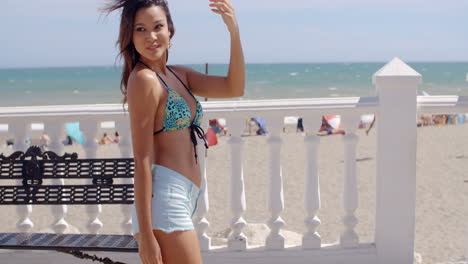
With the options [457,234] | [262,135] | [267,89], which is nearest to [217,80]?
[457,234]

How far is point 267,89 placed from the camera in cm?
4938

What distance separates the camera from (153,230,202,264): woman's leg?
2.28 m

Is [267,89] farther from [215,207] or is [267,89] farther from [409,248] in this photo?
[409,248]

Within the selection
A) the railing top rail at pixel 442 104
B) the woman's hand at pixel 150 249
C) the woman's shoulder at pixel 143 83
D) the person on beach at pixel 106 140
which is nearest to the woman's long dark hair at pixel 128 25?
the woman's shoulder at pixel 143 83

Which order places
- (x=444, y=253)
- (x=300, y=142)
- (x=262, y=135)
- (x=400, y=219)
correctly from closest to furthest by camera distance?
1. (x=400, y=219)
2. (x=444, y=253)
3. (x=300, y=142)
4. (x=262, y=135)

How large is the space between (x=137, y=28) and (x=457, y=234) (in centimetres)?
525

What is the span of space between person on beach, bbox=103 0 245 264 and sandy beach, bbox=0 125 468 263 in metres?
3.09

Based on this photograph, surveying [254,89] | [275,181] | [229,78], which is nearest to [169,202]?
[229,78]

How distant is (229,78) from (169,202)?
70 centimetres

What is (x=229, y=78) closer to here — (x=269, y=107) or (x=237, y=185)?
(x=269, y=107)

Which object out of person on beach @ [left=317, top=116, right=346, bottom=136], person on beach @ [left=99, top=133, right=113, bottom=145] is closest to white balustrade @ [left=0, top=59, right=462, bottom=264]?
person on beach @ [left=99, top=133, right=113, bottom=145]

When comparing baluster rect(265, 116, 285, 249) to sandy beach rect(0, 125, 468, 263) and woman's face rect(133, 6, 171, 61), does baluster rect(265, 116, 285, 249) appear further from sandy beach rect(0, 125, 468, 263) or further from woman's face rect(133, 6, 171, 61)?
woman's face rect(133, 6, 171, 61)

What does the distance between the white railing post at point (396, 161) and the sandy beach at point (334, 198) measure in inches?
60.1

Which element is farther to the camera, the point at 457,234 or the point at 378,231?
the point at 457,234
